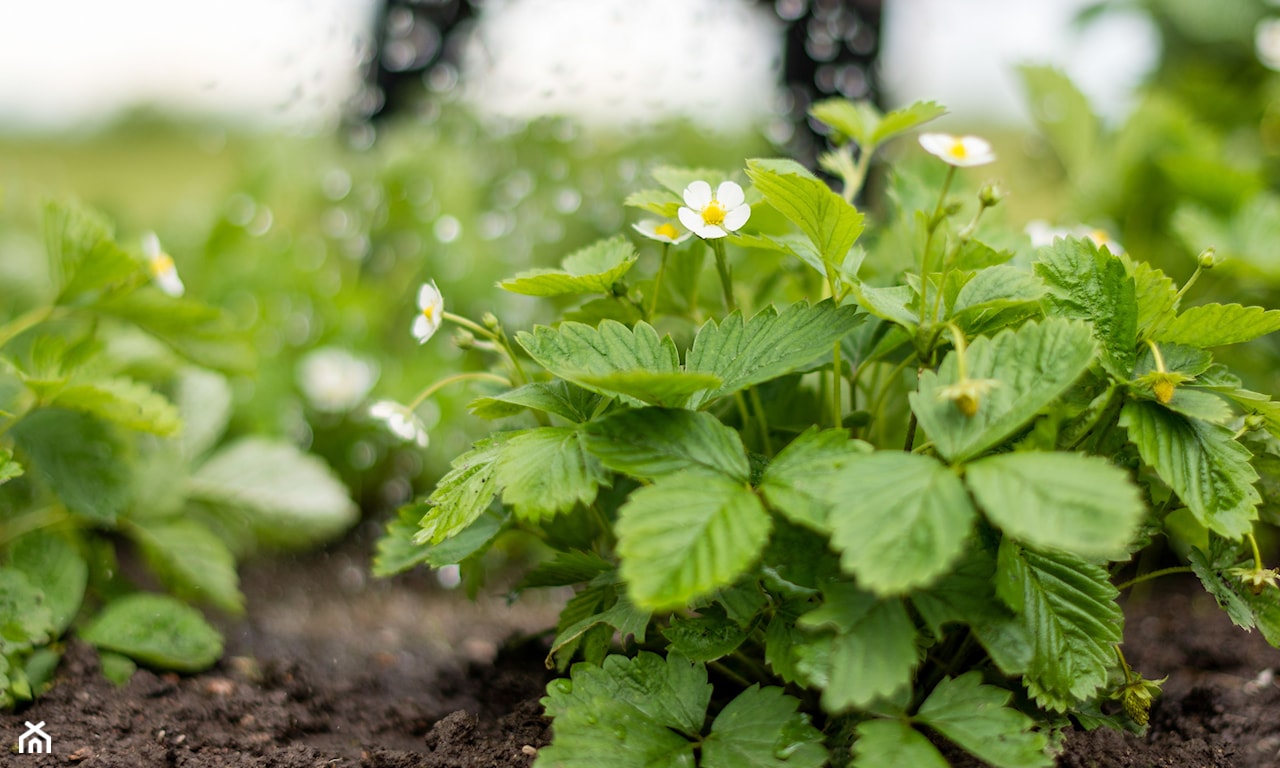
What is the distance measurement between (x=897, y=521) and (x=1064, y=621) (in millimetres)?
260

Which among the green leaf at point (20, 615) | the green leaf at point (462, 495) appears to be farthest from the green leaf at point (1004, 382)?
the green leaf at point (20, 615)

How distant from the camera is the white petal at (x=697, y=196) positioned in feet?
3.00

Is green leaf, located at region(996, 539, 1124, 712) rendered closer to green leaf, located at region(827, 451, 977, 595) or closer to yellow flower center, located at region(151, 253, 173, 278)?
green leaf, located at region(827, 451, 977, 595)

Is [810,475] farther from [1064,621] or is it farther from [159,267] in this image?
[159,267]

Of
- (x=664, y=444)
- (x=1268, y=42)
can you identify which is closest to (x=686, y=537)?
(x=664, y=444)

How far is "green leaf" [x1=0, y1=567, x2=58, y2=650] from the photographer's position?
111 centimetres

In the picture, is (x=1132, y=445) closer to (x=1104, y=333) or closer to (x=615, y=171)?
(x=1104, y=333)

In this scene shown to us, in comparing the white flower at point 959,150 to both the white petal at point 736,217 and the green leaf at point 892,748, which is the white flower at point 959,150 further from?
the green leaf at point 892,748

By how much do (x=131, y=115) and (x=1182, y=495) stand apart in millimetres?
5077

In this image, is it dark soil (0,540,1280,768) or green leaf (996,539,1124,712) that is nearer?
green leaf (996,539,1124,712)

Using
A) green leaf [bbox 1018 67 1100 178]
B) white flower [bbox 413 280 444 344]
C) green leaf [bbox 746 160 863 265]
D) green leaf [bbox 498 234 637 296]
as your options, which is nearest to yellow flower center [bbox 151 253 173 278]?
white flower [bbox 413 280 444 344]

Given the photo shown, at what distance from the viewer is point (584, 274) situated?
3.09 feet

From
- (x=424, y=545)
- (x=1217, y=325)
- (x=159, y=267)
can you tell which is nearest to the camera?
(x=1217, y=325)

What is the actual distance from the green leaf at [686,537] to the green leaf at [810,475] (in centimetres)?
2
